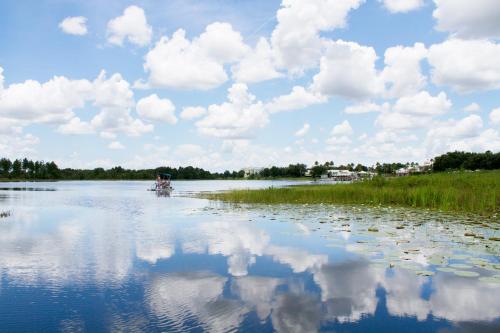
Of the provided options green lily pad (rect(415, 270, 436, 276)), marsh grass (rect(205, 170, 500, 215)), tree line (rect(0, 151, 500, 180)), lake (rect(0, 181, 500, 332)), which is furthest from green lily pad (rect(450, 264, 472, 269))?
tree line (rect(0, 151, 500, 180))

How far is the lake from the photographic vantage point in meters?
6.64

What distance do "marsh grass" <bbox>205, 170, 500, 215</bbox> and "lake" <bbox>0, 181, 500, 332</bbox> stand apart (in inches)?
253

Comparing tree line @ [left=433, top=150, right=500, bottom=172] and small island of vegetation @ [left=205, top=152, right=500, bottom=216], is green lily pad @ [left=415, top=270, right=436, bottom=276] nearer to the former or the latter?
small island of vegetation @ [left=205, top=152, right=500, bottom=216]

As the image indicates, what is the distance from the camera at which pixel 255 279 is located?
9234mm

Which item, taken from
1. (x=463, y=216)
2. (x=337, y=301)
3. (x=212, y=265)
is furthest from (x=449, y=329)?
(x=463, y=216)

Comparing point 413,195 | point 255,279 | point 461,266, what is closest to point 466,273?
point 461,266

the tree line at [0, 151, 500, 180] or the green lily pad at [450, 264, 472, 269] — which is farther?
the tree line at [0, 151, 500, 180]

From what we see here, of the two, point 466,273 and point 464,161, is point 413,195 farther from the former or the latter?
point 464,161

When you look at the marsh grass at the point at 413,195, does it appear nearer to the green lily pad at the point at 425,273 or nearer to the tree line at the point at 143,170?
the green lily pad at the point at 425,273

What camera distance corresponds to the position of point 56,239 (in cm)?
1500

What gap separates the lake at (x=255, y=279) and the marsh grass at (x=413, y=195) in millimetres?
6432

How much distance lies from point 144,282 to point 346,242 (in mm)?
7452

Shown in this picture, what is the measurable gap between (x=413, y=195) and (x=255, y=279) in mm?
20026

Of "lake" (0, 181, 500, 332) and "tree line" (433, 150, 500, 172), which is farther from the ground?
"tree line" (433, 150, 500, 172)
